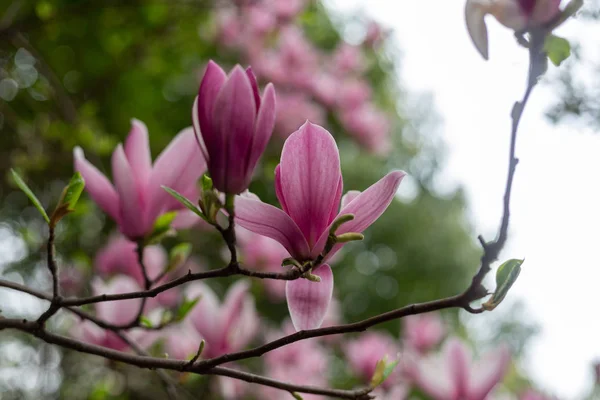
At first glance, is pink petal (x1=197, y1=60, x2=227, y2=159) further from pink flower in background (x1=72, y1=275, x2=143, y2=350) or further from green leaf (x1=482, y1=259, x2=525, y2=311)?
pink flower in background (x1=72, y1=275, x2=143, y2=350)

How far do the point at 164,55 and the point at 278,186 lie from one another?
83.1 inches

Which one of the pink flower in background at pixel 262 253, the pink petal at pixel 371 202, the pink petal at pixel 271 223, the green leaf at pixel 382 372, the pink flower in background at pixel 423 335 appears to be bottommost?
the pink flower in background at pixel 423 335

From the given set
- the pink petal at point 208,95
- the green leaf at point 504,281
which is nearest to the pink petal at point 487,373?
the green leaf at point 504,281

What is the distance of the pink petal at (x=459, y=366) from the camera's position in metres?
0.93

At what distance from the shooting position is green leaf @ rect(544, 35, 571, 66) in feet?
1.53

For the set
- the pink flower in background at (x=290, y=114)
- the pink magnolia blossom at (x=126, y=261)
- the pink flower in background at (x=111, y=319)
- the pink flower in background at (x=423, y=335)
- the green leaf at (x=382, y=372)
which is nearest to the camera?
the green leaf at (x=382, y=372)

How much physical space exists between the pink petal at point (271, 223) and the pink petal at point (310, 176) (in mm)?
11

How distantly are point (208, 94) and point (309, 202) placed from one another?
0.37 ft

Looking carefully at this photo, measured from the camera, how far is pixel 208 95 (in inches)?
18.2

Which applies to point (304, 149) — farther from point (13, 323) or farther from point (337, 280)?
point (337, 280)

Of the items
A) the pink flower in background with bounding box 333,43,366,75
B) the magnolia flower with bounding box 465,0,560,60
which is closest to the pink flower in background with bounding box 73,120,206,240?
the magnolia flower with bounding box 465,0,560,60

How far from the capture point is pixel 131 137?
702 mm

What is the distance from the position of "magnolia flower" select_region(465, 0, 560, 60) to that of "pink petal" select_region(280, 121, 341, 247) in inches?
5.8

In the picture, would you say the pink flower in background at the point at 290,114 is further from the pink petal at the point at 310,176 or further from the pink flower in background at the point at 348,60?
the pink petal at the point at 310,176
